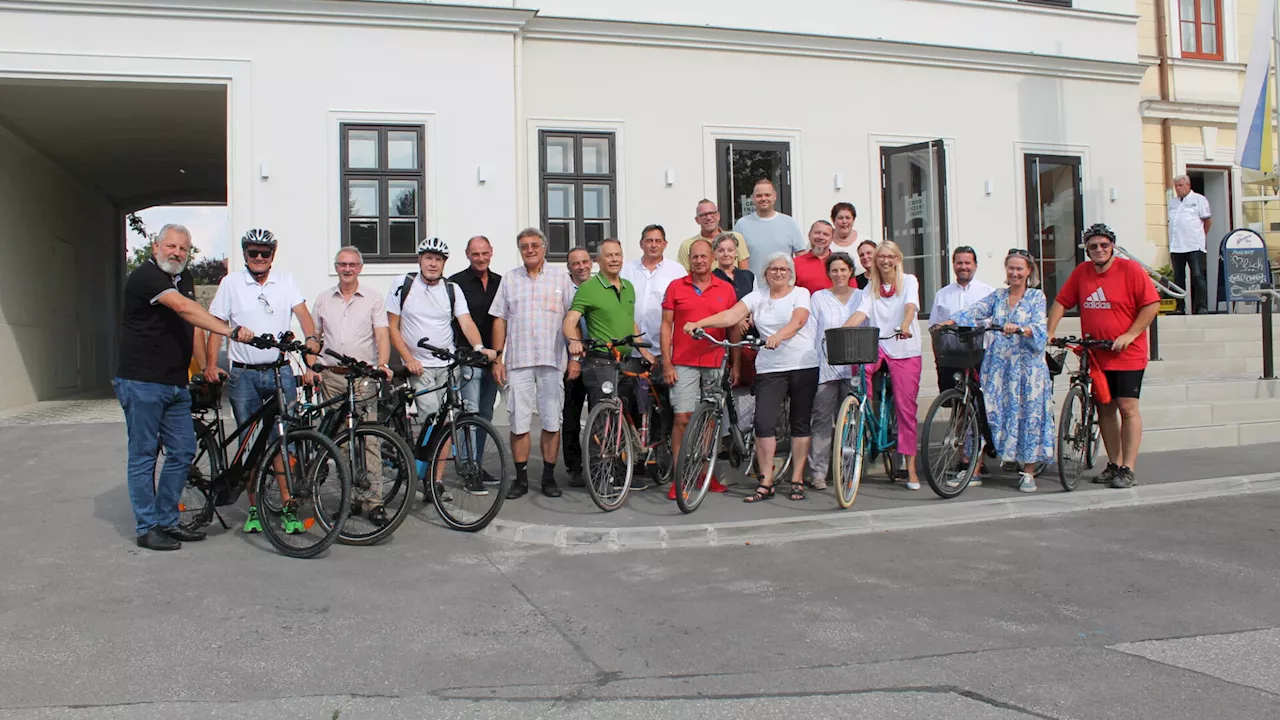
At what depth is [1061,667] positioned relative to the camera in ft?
13.2

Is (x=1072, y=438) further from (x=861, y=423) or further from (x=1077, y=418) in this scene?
(x=861, y=423)

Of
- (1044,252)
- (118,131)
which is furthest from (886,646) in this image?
(118,131)

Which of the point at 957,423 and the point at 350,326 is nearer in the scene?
the point at 350,326

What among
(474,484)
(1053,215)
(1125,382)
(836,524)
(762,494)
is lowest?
(836,524)

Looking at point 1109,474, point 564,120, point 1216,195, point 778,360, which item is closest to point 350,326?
point 778,360

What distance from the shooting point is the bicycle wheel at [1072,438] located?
310 inches

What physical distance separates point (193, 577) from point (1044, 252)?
14.2 m

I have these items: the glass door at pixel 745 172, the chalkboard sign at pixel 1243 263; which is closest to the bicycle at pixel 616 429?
the glass door at pixel 745 172

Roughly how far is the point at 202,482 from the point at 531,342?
2.43m

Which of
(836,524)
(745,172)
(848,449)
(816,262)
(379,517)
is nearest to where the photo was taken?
(379,517)

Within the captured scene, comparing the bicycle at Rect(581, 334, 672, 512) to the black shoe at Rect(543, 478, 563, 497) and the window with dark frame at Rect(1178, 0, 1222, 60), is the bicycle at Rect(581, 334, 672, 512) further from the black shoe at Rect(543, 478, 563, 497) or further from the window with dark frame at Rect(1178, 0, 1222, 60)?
the window with dark frame at Rect(1178, 0, 1222, 60)

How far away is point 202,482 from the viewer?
6.67 meters

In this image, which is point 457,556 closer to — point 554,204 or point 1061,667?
point 1061,667

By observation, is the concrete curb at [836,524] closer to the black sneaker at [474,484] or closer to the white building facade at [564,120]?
the black sneaker at [474,484]
